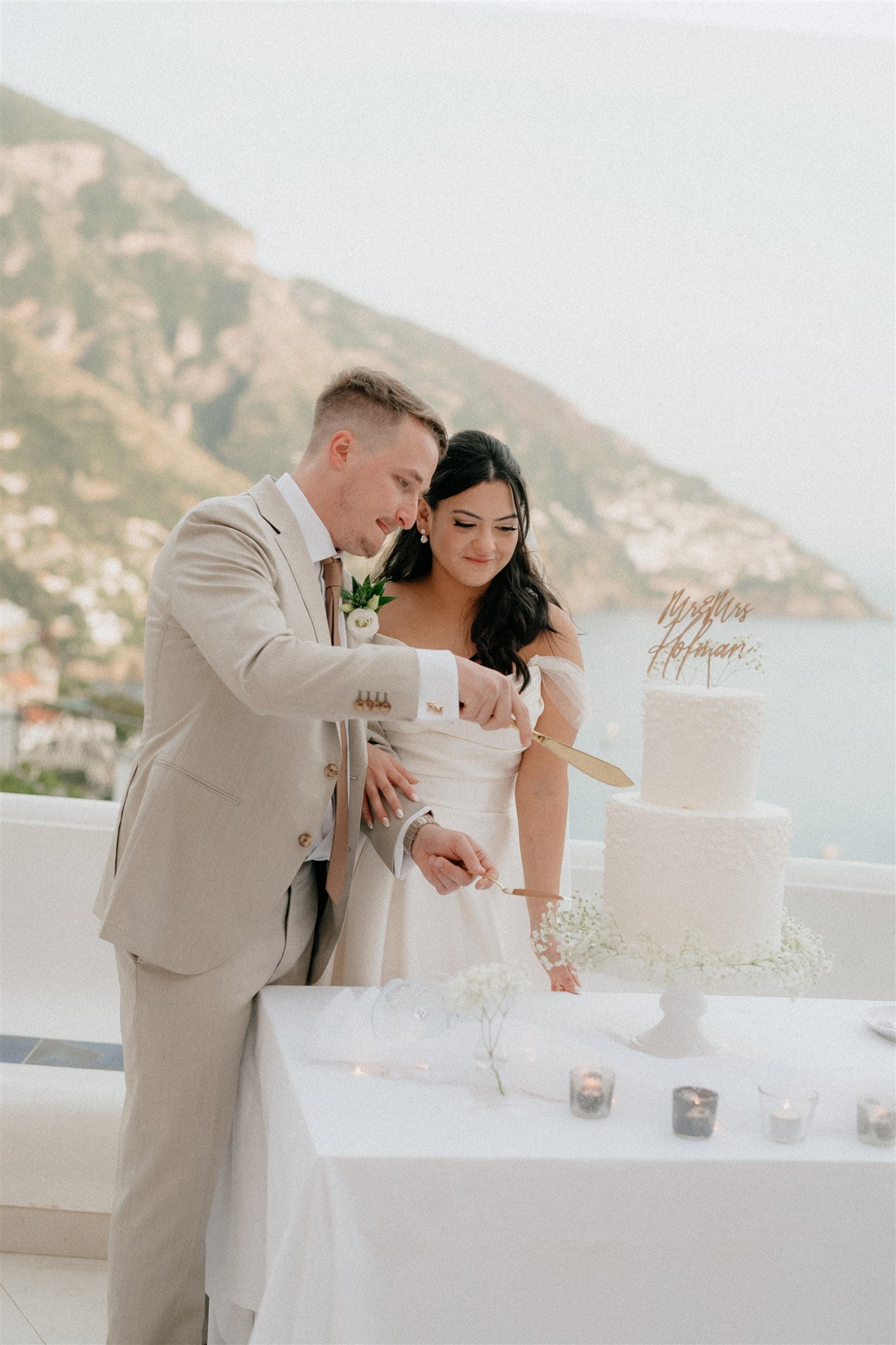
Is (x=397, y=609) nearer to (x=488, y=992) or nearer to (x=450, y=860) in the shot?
(x=450, y=860)

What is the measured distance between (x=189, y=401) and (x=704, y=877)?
6.80 metres

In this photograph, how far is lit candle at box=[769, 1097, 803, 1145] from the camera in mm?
1382

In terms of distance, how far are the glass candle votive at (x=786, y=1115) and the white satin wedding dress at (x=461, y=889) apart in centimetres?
88

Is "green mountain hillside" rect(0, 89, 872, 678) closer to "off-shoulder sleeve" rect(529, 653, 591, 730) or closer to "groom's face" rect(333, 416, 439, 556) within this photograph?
"off-shoulder sleeve" rect(529, 653, 591, 730)

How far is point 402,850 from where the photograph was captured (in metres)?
2.04

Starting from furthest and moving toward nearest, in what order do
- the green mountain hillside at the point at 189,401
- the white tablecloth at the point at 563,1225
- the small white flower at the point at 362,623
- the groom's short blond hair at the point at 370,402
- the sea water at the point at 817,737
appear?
1. the green mountain hillside at the point at 189,401
2. the sea water at the point at 817,737
3. the small white flower at the point at 362,623
4. the groom's short blond hair at the point at 370,402
5. the white tablecloth at the point at 563,1225

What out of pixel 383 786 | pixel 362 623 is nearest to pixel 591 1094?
pixel 383 786

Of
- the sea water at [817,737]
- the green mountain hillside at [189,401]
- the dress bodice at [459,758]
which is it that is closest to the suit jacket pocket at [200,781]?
the dress bodice at [459,758]

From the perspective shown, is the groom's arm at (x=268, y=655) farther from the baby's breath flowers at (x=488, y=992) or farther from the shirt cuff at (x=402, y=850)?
the shirt cuff at (x=402, y=850)

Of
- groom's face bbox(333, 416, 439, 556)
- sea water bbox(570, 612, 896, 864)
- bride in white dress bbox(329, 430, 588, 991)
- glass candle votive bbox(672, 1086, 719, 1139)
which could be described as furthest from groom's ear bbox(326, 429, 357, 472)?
sea water bbox(570, 612, 896, 864)

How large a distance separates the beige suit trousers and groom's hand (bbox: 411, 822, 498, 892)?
0.37 m

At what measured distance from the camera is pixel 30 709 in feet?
20.5

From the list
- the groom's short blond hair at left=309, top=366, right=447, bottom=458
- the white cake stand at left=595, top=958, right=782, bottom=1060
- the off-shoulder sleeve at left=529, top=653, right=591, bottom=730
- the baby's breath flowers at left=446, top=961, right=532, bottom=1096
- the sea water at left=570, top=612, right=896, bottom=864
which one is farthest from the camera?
the sea water at left=570, top=612, right=896, bottom=864

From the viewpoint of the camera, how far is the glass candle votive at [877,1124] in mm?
1398
